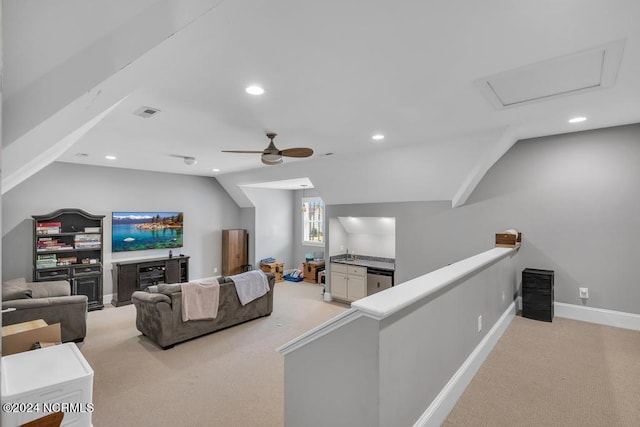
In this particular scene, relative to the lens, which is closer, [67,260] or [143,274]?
[67,260]

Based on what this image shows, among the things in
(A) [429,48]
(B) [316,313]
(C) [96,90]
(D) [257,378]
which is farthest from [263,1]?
(B) [316,313]

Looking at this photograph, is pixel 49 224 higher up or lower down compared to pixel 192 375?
higher up

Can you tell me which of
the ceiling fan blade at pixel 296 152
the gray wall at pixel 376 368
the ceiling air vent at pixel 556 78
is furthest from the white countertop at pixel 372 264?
the ceiling air vent at pixel 556 78

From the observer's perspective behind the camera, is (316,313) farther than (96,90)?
Yes

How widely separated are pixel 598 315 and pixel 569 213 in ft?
4.36

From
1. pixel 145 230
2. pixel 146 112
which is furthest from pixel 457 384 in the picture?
pixel 145 230

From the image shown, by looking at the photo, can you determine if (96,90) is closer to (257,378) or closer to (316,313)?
(257,378)

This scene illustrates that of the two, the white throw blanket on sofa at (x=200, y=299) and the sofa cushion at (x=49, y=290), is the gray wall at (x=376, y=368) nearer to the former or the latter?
the white throw blanket on sofa at (x=200, y=299)

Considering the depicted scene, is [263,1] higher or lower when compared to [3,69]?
higher

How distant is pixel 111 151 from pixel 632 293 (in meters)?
7.27

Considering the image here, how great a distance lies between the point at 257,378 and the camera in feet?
10.3

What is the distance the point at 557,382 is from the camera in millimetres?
2600

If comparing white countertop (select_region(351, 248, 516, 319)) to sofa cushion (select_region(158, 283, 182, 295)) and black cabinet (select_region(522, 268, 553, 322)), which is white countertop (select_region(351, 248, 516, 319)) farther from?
sofa cushion (select_region(158, 283, 182, 295))

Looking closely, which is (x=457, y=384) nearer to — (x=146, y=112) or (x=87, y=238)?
(x=146, y=112)
